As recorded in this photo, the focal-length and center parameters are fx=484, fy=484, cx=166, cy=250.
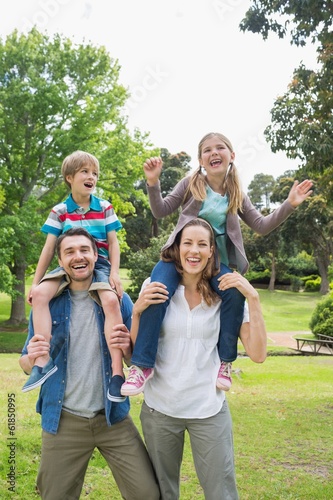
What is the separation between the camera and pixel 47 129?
71.7ft

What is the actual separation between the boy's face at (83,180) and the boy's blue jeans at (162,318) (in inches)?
37.6

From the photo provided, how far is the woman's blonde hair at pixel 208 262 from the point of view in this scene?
3.09 m

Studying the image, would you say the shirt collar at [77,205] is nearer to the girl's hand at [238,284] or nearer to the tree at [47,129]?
the girl's hand at [238,284]

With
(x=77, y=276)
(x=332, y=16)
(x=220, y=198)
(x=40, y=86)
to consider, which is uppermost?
(x=40, y=86)

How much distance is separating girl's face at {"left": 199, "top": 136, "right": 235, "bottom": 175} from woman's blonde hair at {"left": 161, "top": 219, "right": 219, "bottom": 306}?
62 centimetres

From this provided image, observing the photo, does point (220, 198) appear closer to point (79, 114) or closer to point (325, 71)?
point (325, 71)

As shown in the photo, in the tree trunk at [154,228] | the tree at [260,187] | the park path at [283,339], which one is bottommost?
the park path at [283,339]

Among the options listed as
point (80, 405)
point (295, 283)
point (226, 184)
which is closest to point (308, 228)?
point (295, 283)

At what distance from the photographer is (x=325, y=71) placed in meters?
11.0

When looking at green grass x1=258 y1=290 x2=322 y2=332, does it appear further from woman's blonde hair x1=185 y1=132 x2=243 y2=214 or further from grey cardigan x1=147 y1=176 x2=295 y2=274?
woman's blonde hair x1=185 y1=132 x2=243 y2=214

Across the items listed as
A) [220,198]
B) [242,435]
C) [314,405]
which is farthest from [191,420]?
[314,405]

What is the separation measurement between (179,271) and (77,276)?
2.19 ft

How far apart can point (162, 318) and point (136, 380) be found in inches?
16.8

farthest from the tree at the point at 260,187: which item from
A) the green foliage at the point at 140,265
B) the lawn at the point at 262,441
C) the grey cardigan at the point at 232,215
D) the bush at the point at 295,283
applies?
the grey cardigan at the point at 232,215
